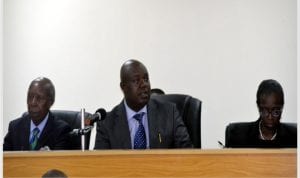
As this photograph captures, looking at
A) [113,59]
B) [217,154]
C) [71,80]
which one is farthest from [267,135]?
[71,80]

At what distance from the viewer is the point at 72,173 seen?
209 cm

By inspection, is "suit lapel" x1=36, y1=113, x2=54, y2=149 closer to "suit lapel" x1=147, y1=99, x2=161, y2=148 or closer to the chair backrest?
"suit lapel" x1=147, y1=99, x2=161, y2=148

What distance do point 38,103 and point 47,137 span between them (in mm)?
274

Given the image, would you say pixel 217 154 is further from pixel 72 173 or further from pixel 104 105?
pixel 104 105

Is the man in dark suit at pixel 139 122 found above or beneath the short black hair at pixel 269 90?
beneath

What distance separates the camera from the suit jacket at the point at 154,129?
2775 millimetres

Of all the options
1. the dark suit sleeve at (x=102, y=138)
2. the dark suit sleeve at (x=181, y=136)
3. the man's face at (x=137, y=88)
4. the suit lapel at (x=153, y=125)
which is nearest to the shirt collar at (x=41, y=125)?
the dark suit sleeve at (x=102, y=138)

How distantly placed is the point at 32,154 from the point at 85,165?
0.25 m

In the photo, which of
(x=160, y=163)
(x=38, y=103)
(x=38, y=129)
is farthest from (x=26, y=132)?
(x=160, y=163)

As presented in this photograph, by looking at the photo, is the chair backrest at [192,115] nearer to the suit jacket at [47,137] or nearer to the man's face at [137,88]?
the man's face at [137,88]

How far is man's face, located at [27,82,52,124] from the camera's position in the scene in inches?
120

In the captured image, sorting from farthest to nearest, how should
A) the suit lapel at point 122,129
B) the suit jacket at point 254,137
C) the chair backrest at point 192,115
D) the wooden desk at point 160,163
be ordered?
1. the chair backrest at point 192,115
2. the suit jacket at point 254,137
3. the suit lapel at point 122,129
4. the wooden desk at point 160,163

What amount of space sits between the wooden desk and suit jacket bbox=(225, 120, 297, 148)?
0.86m

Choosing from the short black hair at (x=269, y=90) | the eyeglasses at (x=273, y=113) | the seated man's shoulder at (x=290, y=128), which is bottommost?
the seated man's shoulder at (x=290, y=128)
